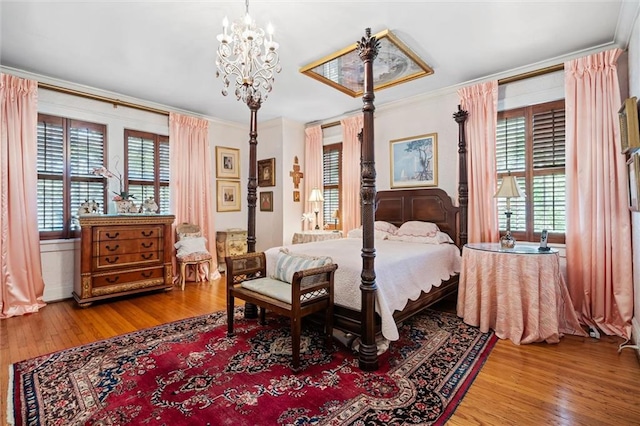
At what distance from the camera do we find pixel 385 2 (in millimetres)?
2434

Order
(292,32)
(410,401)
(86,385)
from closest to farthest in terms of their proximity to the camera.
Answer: (410,401), (86,385), (292,32)

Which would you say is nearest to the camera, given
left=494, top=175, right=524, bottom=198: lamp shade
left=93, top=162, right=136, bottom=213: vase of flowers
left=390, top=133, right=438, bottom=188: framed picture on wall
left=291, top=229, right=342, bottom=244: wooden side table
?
left=494, top=175, right=524, bottom=198: lamp shade

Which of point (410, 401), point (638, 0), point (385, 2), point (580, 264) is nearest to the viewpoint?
point (410, 401)

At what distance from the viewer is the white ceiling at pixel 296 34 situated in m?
2.48

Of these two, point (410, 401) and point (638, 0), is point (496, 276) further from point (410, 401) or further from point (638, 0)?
point (638, 0)

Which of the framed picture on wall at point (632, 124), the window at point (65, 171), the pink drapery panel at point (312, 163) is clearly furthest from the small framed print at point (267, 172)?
the framed picture on wall at point (632, 124)

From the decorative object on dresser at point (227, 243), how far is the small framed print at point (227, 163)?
41.4 inches

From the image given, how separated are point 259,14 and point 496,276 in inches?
123

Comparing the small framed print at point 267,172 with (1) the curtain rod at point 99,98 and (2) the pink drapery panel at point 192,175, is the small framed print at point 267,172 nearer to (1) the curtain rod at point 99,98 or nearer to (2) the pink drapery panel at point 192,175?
(2) the pink drapery panel at point 192,175

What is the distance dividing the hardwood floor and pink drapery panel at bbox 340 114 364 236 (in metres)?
1.93

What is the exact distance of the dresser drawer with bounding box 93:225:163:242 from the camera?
3.84m

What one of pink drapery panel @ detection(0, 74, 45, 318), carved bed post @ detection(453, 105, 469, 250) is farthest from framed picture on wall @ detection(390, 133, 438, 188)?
pink drapery panel @ detection(0, 74, 45, 318)

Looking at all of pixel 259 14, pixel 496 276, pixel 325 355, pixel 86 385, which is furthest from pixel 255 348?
pixel 259 14

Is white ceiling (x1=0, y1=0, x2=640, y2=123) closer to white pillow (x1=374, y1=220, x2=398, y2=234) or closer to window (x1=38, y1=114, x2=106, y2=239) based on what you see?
window (x1=38, y1=114, x2=106, y2=239)
